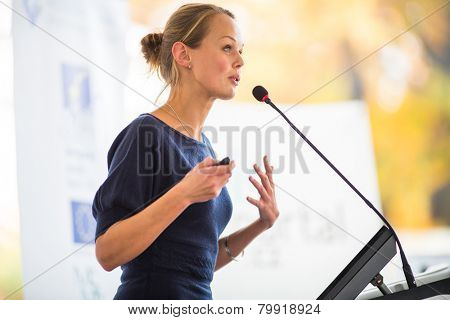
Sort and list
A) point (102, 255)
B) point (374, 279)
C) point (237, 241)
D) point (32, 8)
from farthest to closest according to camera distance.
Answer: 1. point (32, 8)
2. point (237, 241)
3. point (102, 255)
4. point (374, 279)

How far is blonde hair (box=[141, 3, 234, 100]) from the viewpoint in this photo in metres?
1.51

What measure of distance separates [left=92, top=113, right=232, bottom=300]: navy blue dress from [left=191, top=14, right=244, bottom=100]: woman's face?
21 centimetres

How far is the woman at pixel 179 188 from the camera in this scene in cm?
118

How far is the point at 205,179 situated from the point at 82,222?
Result: 46.7 inches

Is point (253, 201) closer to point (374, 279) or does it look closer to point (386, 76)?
point (374, 279)

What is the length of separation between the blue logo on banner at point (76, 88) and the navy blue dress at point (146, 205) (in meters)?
0.97

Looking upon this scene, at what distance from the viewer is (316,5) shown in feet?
8.30

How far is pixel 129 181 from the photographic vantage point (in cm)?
123

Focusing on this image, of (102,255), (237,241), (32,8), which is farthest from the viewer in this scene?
(32,8)

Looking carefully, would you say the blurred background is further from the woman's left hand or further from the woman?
the woman's left hand

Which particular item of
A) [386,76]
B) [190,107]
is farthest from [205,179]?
[386,76]

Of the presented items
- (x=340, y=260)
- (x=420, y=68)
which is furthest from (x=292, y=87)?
(x=340, y=260)

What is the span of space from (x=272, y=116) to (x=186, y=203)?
136 centimetres

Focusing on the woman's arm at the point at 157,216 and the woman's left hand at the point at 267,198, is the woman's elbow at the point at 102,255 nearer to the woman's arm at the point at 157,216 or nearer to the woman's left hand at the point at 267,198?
the woman's arm at the point at 157,216
